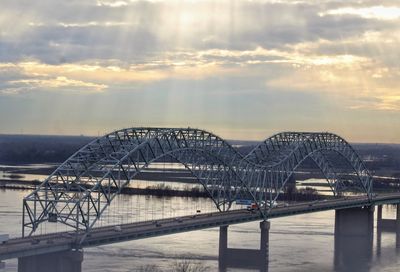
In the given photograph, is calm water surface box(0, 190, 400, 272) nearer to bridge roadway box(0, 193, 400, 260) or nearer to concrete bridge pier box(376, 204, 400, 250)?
bridge roadway box(0, 193, 400, 260)

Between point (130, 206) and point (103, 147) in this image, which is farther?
point (130, 206)

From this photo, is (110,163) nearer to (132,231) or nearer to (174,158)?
(132,231)

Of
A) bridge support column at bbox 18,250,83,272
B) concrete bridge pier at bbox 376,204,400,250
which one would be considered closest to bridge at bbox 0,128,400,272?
bridge support column at bbox 18,250,83,272

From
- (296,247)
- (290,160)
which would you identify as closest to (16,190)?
(290,160)

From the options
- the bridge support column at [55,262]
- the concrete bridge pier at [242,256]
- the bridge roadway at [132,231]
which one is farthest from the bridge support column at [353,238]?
the bridge support column at [55,262]

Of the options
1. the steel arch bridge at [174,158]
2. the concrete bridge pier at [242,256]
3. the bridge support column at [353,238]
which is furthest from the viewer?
the bridge support column at [353,238]

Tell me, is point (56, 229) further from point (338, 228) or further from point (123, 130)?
point (338, 228)

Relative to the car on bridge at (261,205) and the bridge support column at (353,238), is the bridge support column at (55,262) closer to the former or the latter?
the bridge support column at (353,238)
